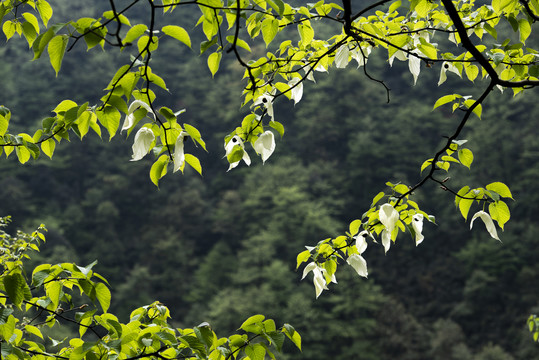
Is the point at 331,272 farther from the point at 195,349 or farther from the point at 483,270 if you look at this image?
the point at 483,270

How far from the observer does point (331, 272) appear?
1195 mm

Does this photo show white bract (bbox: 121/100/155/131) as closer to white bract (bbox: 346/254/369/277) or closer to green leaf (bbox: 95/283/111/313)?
green leaf (bbox: 95/283/111/313)

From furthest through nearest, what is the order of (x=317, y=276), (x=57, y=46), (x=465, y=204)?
(x=317, y=276) < (x=465, y=204) < (x=57, y=46)

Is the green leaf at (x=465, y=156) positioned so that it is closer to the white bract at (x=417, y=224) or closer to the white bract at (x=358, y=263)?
the white bract at (x=417, y=224)

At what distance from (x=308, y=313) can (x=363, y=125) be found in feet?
26.1

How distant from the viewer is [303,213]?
1557cm

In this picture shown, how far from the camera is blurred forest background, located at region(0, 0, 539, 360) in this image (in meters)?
13.0

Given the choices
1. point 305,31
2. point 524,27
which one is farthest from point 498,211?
point 305,31

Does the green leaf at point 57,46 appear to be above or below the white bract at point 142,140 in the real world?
above

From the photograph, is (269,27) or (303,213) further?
(303,213)

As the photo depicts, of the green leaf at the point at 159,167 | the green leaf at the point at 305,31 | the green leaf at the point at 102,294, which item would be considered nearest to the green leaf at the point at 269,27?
the green leaf at the point at 305,31

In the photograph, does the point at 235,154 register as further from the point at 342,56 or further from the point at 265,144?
the point at 342,56

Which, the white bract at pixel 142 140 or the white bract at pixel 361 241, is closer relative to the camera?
the white bract at pixel 142 140

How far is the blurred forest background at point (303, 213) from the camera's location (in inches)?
510
